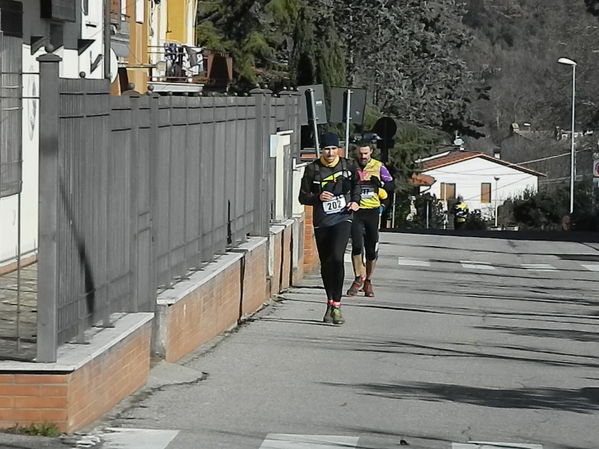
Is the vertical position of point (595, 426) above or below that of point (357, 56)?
below

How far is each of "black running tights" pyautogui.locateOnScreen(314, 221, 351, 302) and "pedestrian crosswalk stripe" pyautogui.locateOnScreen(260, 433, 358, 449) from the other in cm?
578

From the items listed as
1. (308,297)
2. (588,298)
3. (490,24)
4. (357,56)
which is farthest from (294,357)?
(490,24)

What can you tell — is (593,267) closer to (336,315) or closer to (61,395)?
(336,315)

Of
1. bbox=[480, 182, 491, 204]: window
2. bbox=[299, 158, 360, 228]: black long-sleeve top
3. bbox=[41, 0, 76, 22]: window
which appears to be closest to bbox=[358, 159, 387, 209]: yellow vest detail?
bbox=[299, 158, 360, 228]: black long-sleeve top

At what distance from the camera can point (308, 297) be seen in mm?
17484

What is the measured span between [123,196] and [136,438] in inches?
82.3

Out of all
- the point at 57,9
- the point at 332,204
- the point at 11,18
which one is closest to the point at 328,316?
the point at 332,204

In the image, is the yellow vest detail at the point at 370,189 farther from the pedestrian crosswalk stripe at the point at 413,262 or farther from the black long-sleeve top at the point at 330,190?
the pedestrian crosswalk stripe at the point at 413,262

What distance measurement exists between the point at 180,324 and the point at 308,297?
6.65 meters

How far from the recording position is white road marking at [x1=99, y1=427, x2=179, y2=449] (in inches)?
307

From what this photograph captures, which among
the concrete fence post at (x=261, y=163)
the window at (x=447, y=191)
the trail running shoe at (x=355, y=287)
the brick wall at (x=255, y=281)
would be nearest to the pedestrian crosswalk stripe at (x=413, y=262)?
the trail running shoe at (x=355, y=287)

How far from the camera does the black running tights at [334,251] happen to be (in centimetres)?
1405

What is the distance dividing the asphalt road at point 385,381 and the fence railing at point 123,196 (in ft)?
2.35

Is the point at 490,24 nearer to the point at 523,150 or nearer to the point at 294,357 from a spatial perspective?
the point at 523,150
